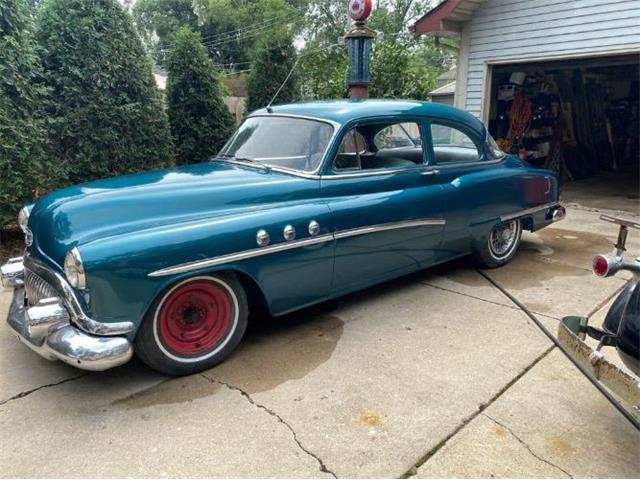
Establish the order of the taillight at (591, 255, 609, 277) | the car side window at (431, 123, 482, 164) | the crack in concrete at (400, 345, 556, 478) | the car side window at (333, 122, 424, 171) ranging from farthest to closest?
1. the car side window at (431, 123, 482, 164)
2. the car side window at (333, 122, 424, 171)
3. the taillight at (591, 255, 609, 277)
4. the crack in concrete at (400, 345, 556, 478)

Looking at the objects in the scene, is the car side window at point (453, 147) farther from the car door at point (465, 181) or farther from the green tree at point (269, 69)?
the green tree at point (269, 69)

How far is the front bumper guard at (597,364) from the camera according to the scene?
2141 millimetres

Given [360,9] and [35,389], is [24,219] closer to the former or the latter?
[35,389]

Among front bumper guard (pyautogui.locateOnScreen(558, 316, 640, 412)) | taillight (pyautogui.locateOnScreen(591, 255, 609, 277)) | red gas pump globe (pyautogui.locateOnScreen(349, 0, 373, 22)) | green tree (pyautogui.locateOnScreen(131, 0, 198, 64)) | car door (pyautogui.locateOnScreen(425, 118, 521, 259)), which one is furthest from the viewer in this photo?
green tree (pyautogui.locateOnScreen(131, 0, 198, 64))

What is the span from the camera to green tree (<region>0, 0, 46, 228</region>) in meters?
4.96

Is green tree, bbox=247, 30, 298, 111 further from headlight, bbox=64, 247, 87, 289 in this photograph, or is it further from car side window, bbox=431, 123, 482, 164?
headlight, bbox=64, 247, 87, 289

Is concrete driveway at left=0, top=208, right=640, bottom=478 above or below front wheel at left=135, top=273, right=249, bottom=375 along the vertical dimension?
below

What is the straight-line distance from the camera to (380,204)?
3826 mm

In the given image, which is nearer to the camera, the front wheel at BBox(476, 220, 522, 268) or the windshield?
the windshield

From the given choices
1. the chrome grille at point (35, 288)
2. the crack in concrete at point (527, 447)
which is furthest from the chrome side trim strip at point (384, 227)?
the chrome grille at point (35, 288)

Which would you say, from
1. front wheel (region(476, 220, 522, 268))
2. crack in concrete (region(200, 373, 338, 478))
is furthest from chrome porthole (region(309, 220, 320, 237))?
front wheel (region(476, 220, 522, 268))

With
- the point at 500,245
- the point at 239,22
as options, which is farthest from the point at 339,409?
the point at 239,22

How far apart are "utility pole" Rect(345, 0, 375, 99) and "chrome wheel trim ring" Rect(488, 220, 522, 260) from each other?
3316 millimetres

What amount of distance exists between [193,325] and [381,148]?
226cm
